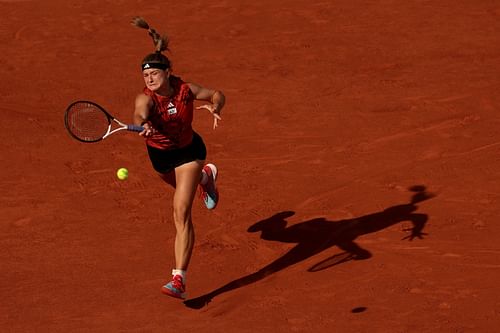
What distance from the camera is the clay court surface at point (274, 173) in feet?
29.0

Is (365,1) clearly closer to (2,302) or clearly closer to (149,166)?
(149,166)

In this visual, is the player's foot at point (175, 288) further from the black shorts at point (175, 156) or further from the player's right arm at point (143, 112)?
the player's right arm at point (143, 112)

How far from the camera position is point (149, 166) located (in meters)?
12.0

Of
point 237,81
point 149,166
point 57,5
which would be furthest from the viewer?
point 57,5

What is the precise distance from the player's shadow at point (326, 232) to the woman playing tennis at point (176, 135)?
2.52 feet

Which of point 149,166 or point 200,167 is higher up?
point 200,167

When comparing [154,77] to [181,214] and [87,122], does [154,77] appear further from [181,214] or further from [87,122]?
[181,214]

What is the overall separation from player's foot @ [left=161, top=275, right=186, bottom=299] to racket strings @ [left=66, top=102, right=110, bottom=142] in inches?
56.5

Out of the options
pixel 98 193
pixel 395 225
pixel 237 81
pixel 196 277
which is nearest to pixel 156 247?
pixel 196 277

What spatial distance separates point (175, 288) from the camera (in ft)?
28.3

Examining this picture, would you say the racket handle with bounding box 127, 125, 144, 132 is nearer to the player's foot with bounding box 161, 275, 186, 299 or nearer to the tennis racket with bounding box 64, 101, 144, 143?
the tennis racket with bounding box 64, 101, 144, 143

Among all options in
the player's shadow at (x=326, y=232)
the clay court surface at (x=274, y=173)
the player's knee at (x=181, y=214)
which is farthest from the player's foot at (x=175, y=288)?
the player's shadow at (x=326, y=232)

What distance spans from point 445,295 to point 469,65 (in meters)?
7.13

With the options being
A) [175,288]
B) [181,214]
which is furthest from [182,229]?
[175,288]
